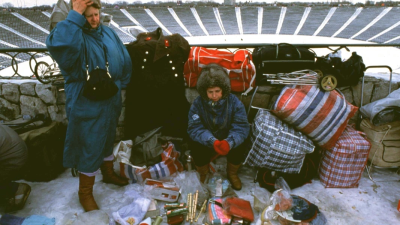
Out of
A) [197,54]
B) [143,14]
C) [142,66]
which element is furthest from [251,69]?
[143,14]

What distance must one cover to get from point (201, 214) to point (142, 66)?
1.67m

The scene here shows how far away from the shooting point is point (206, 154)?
2572 millimetres

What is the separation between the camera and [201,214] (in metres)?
2.29

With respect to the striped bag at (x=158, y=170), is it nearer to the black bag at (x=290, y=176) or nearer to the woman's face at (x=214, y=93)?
the woman's face at (x=214, y=93)

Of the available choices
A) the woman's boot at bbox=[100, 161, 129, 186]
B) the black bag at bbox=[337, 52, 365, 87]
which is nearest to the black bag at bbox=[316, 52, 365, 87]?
the black bag at bbox=[337, 52, 365, 87]

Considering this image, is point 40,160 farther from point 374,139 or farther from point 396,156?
point 396,156

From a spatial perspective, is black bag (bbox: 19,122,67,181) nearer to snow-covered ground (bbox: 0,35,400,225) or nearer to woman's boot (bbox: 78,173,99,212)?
snow-covered ground (bbox: 0,35,400,225)

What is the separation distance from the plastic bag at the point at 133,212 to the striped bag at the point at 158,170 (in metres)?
0.30

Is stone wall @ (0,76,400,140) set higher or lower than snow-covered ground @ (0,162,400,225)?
higher

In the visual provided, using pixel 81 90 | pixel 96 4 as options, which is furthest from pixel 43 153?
pixel 96 4

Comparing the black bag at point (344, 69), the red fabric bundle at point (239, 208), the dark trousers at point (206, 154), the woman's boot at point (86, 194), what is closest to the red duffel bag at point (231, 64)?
the dark trousers at point (206, 154)

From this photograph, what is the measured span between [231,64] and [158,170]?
1.38 m

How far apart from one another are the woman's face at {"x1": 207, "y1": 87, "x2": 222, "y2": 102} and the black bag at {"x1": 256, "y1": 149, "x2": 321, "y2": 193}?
92 centimetres

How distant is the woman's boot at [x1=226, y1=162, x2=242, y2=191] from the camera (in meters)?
2.61
